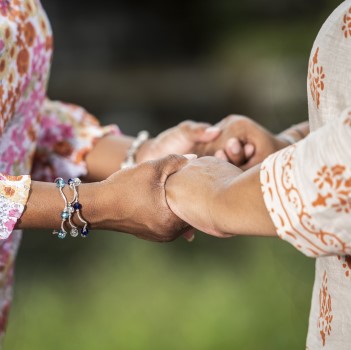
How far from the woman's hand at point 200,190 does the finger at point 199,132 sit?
0.45 meters

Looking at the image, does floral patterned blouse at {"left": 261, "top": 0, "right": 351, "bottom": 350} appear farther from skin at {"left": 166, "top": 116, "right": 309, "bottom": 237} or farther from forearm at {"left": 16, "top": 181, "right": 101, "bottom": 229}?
forearm at {"left": 16, "top": 181, "right": 101, "bottom": 229}

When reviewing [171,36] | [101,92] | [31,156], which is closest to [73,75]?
[101,92]

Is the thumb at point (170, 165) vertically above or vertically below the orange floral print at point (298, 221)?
above

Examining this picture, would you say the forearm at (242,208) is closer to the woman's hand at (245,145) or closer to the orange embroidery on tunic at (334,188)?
the orange embroidery on tunic at (334,188)

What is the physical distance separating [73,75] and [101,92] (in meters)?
0.44

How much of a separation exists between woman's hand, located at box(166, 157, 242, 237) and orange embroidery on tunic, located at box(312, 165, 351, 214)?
17 centimetres

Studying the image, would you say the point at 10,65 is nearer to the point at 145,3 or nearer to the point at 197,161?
the point at 197,161

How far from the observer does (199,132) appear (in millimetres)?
1584

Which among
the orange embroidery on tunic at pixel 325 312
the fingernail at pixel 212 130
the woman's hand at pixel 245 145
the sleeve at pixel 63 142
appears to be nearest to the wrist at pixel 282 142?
the woman's hand at pixel 245 145

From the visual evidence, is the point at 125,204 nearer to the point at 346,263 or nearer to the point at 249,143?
the point at 346,263

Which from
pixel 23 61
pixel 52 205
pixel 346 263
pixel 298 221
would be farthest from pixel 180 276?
pixel 298 221

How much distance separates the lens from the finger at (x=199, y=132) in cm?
156

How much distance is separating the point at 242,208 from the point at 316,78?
0.21 m

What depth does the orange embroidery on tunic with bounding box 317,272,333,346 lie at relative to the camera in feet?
3.43
